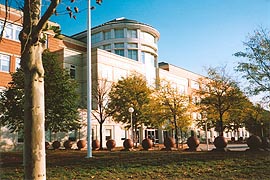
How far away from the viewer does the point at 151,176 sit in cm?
1184

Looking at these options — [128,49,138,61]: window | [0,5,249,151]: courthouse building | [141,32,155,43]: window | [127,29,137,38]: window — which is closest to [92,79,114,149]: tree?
[0,5,249,151]: courthouse building

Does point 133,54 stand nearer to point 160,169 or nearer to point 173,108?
point 173,108

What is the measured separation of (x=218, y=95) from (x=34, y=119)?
29.2 metres

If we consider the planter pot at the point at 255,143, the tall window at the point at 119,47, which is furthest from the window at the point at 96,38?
the planter pot at the point at 255,143

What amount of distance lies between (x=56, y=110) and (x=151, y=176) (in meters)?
11.9

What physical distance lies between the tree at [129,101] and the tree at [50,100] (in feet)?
28.1

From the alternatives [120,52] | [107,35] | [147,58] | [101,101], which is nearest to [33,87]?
[101,101]

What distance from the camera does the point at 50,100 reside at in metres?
21.2

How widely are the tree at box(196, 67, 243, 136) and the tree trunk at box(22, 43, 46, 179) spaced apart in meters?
27.1

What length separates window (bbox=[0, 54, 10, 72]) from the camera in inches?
1222

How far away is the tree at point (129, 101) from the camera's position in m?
31.3

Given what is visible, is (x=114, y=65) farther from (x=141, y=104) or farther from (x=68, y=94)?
(x=68, y=94)

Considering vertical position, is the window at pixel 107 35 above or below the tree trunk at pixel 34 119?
above

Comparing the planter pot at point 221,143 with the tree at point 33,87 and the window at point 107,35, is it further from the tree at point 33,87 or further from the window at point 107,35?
the window at point 107,35
